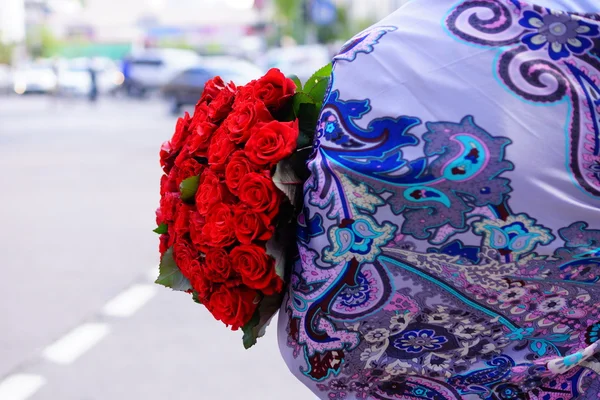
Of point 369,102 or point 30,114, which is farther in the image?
point 30,114

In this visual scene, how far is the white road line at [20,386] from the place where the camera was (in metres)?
3.73

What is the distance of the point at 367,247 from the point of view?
168cm

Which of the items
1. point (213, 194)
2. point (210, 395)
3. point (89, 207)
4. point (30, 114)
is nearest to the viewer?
point (213, 194)

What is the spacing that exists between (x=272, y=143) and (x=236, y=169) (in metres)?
0.10

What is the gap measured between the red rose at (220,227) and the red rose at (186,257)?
0.37 feet

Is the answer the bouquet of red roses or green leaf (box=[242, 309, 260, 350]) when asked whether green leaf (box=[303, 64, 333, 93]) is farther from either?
green leaf (box=[242, 309, 260, 350])

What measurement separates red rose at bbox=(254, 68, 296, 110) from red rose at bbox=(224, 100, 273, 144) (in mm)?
35

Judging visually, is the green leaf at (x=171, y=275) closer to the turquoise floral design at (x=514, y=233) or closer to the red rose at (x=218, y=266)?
the red rose at (x=218, y=266)

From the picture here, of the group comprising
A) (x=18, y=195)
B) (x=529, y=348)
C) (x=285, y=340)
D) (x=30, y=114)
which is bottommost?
(x=30, y=114)

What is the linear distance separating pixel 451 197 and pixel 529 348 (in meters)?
0.40

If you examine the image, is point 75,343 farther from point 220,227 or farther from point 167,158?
point 220,227

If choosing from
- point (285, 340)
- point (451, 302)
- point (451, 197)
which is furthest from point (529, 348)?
point (285, 340)

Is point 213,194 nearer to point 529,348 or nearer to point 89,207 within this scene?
point 529,348

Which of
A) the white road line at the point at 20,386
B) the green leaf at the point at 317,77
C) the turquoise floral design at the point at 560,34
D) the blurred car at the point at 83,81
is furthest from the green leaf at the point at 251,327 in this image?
the blurred car at the point at 83,81
